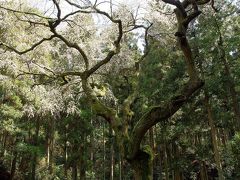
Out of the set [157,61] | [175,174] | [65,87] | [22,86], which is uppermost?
[157,61]

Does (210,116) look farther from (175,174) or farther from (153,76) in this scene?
(175,174)

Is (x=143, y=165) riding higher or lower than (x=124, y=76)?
lower

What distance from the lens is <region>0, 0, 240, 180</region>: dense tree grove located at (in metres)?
6.51

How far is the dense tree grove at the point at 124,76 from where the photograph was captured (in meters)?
6.51

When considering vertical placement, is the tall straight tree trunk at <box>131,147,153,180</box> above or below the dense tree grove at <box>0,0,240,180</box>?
below

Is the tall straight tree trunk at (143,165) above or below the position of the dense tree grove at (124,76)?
below

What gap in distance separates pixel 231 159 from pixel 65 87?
38.2 ft

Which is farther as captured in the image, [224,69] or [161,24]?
[224,69]

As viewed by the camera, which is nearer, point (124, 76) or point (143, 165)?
point (143, 165)

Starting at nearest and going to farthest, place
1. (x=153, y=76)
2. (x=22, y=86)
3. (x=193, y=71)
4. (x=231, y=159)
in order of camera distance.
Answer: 1. (x=193, y=71)
2. (x=22, y=86)
3. (x=231, y=159)
4. (x=153, y=76)

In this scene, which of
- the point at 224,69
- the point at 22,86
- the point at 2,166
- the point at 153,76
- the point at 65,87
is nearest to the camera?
the point at 65,87

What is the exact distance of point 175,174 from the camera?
2336cm

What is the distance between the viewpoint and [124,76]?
883cm

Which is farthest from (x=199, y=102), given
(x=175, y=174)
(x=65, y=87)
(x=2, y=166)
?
(x=2, y=166)
